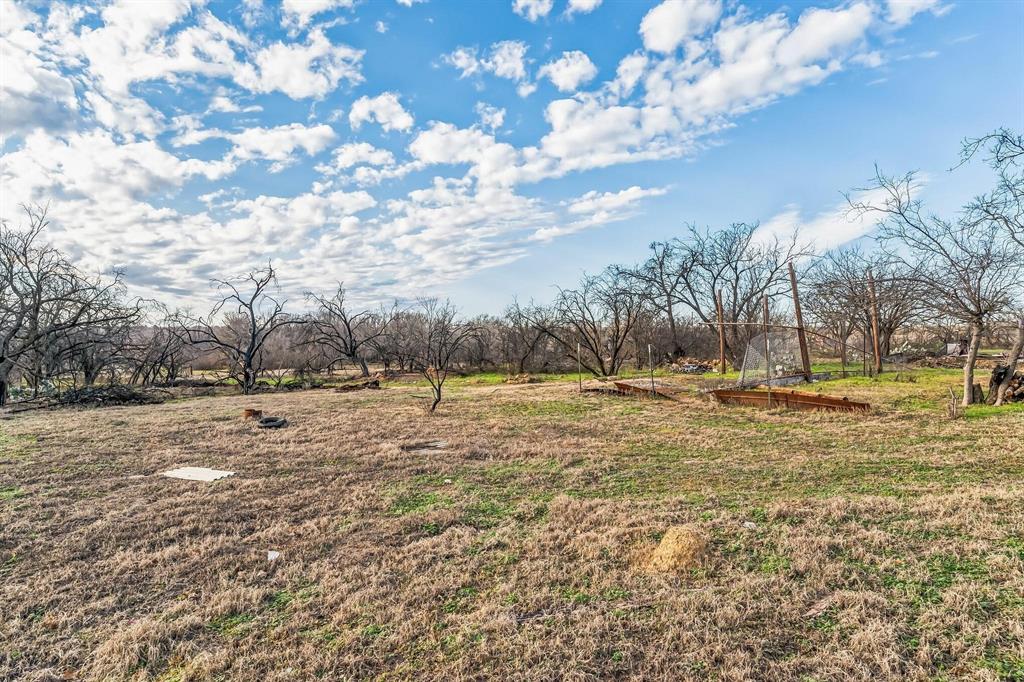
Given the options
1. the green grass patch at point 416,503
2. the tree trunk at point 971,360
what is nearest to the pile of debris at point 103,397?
the green grass patch at point 416,503

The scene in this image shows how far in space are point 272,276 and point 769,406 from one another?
1844 cm

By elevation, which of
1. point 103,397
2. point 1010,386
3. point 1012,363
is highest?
point 1012,363

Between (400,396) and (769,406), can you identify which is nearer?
(769,406)

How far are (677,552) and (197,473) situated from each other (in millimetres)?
5683

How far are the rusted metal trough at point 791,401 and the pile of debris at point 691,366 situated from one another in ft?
39.7

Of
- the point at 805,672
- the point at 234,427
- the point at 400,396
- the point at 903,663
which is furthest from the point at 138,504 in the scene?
the point at 400,396

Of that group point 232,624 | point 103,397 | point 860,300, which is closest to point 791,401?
point 860,300

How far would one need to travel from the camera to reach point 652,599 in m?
2.89

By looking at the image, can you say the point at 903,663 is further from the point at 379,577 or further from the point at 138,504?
the point at 138,504

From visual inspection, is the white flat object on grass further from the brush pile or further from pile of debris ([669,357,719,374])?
pile of debris ([669,357,719,374])

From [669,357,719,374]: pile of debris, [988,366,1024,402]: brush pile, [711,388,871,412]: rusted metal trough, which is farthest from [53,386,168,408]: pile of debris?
[988,366,1024,402]: brush pile

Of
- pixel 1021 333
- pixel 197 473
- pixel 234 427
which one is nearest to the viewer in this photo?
pixel 197 473

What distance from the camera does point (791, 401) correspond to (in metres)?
10.0

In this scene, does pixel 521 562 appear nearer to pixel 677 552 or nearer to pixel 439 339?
pixel 677 552
